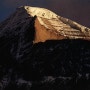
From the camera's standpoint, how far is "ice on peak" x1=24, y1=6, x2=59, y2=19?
537ft

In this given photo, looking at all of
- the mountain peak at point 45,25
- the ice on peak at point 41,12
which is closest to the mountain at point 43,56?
the mountain peak at point 45,25

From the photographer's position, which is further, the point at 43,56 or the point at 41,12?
the point at 41,12

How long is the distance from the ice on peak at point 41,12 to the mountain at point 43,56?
697cm

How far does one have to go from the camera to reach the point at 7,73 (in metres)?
128

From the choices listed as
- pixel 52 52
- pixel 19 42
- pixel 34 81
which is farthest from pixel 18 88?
pixel 19 42

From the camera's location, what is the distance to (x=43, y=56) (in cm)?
12762

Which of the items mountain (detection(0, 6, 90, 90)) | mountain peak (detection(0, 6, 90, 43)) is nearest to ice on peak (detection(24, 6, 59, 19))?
mountain peak (detection(0, 6, 90, 43))

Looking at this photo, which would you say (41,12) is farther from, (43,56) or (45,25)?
(43,56)

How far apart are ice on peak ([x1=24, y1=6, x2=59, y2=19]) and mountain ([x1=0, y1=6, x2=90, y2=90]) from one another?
22.9 feet

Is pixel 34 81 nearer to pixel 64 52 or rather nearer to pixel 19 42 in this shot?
pixel 64 52

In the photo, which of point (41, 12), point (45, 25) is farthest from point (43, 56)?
point (41, 12)

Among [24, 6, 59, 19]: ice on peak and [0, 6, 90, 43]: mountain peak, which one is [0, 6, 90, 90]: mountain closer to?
[0, 6, 90, 43]: mountain peak

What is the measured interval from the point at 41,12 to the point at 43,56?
136 feet

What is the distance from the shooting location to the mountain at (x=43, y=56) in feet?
395
